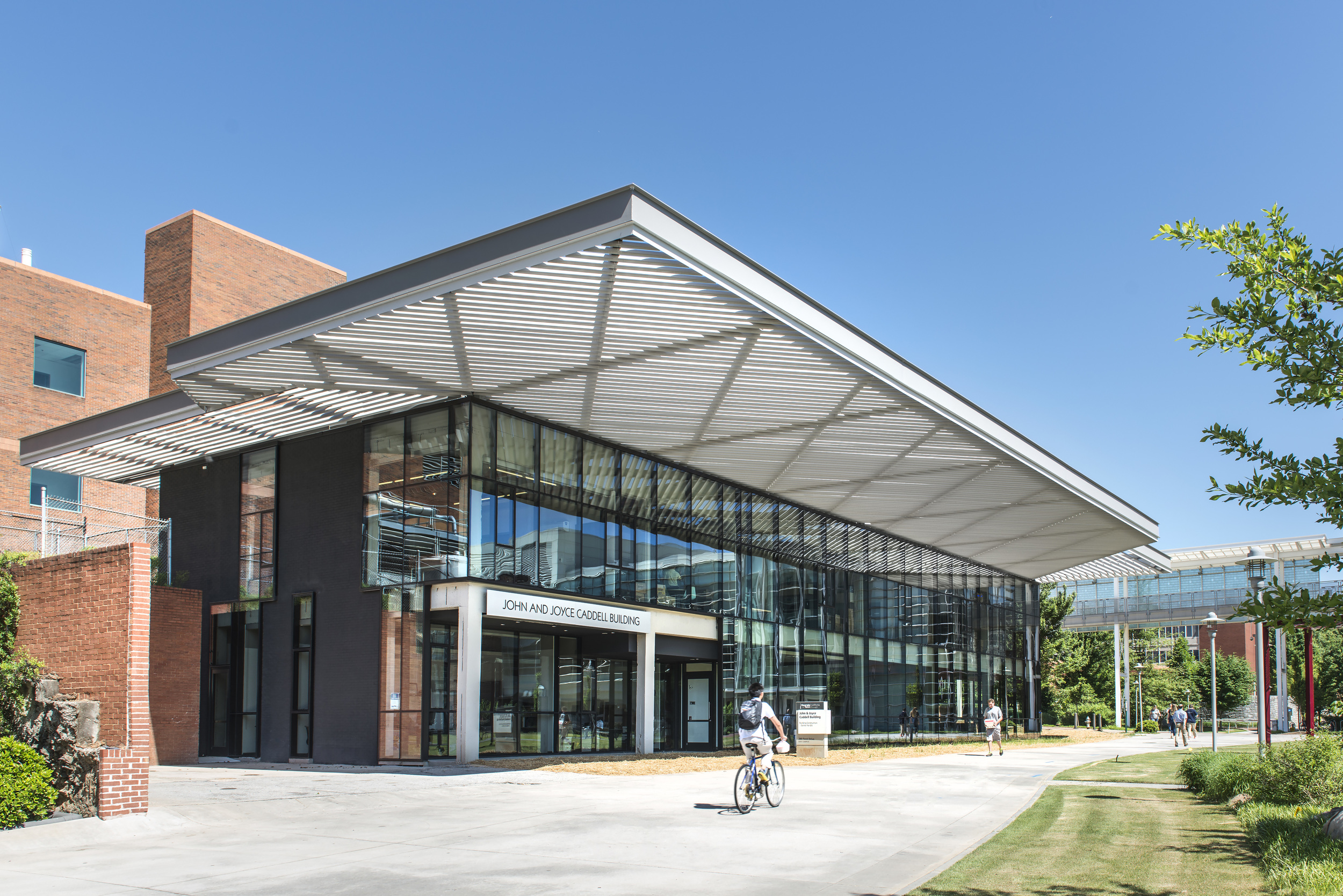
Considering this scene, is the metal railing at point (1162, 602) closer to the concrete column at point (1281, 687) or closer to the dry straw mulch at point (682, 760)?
the concrete column at point (1281, 687)

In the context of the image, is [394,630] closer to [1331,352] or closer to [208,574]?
[208,574]

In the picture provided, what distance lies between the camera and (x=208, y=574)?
90.8 feet

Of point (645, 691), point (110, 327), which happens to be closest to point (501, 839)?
point (645, 691)

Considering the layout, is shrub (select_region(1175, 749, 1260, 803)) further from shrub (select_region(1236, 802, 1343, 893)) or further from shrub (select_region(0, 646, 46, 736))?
shrub (select_region(0, 646, 46, 736))

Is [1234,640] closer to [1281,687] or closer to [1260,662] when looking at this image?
[1281,687]

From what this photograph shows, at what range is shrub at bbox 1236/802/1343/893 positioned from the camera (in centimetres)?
819

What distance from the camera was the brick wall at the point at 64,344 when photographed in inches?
1444

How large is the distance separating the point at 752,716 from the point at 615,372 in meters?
8.94

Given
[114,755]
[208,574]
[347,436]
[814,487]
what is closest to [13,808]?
[114,755]

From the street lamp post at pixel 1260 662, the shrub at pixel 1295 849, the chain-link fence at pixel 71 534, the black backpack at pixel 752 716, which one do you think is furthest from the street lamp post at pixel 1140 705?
the black backpack at pixel 752 716

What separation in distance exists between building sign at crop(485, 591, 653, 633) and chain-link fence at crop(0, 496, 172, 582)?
25.1 feet

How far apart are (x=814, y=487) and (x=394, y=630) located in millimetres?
14701

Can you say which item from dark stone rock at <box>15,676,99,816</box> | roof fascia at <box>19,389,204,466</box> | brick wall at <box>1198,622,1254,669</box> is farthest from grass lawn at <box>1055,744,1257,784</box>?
brick wall at <box>1198,622,1254,669</box>

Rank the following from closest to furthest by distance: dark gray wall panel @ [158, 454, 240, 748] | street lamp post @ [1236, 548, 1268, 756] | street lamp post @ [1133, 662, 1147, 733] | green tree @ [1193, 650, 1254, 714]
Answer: street lamp post @ [1236, 548, 1268, 756], dark gray wall panel @ [158, 454, 240, 748], street lamp post @ [1133, 662, 1147, 733], green tree @ [1193, 650, 1254, 714]
